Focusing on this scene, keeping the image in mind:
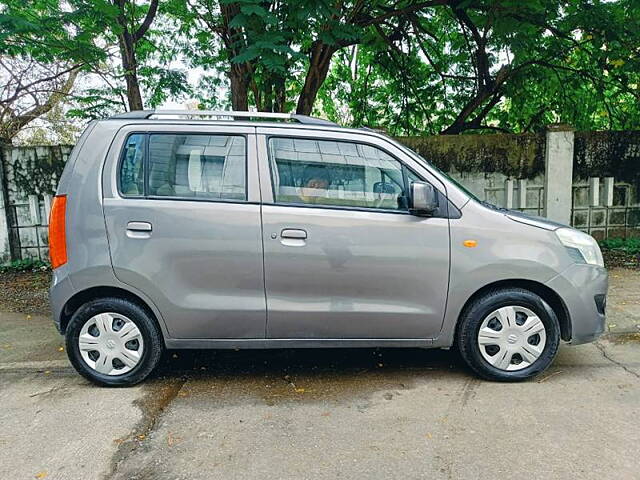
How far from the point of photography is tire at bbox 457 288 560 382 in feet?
12.8

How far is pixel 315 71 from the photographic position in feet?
26.2

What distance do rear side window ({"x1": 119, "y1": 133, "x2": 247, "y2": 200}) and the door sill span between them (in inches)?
40.8

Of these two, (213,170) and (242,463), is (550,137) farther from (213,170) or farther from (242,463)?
(242,463)

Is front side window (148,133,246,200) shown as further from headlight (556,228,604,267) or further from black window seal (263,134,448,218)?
headlight (556,228,604,267)

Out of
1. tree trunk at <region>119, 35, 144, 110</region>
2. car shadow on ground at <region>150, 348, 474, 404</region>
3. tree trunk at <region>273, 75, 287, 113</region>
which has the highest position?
tree trunk at <region>119, 35, 144, 110</region>

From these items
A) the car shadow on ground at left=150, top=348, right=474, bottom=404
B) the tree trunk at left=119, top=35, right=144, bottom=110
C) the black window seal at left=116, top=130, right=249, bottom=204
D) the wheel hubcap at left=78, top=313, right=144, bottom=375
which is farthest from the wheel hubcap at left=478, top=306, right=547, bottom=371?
the tree trunk at left=119, top=35, right=144, bottom=110

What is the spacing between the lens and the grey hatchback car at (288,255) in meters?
3.80

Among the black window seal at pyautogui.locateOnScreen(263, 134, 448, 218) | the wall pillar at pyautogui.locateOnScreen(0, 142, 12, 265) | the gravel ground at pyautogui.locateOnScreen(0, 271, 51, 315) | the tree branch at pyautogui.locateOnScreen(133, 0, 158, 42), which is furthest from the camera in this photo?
the tree branch at pyautogui.locateOnScreen(133, 0, 158, 42)

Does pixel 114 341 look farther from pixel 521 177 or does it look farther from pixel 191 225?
pixel 521 177

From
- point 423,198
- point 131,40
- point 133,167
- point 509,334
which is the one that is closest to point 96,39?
point 131,40

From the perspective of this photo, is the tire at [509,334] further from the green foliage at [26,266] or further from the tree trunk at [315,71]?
the green foliage at [26,266]

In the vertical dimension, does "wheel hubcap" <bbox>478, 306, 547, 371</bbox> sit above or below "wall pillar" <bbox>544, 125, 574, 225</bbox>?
→ below

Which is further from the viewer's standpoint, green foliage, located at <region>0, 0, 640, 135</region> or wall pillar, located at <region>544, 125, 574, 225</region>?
wall pillar, located at <region>544, 125, 574, 225</region>

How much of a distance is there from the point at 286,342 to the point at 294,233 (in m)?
0.81
